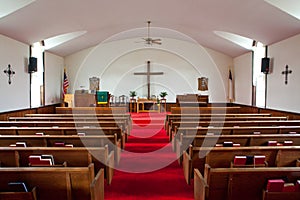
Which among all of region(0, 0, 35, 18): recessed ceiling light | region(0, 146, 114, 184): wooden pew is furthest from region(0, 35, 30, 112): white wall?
region(0, 146, 114, 184): wooden pew

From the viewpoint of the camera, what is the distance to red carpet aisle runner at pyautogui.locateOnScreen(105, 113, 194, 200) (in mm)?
3266

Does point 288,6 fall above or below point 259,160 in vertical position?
above

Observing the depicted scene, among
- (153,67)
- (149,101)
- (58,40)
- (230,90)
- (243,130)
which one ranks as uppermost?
(58,40)

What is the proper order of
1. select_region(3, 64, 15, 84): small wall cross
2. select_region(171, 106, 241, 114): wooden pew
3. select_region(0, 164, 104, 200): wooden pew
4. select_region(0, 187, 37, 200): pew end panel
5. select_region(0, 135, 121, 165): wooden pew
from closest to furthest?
select_region(0, 187, 37, 200): pew end panel
select_region(0, 164, 104, 200): wooden pew
select_region(0, 135, 121, 165): wooden pew
select_region(3, 64, 15, 84): small wall cross
select_region(171, 106, 241, 114): wooden pew

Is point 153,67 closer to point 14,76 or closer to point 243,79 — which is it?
point 243,79

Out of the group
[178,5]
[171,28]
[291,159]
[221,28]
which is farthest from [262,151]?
[171,28]

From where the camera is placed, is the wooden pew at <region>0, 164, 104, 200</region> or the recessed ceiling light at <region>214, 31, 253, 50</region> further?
the recessed ceiling light at <region>214, 31, 253, 50</region>

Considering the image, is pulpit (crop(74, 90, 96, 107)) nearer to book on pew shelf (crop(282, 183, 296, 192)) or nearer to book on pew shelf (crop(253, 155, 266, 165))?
book on pew shelf (crop(253, 155, 266, 165))

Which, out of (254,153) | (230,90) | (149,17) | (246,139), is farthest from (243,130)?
(230,90)

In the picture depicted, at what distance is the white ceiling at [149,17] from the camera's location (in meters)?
6.16

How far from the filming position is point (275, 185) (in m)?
2.14

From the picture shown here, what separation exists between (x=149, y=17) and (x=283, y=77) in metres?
4.43

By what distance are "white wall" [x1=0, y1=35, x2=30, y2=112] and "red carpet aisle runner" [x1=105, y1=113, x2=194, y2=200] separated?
348 cm

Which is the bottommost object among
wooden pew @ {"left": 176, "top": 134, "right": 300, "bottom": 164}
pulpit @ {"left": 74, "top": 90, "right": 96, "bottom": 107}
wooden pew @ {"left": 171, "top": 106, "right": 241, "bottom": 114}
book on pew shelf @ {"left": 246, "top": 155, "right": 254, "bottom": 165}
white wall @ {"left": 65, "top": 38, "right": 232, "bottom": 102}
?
book on pew shelf @ {"left": 246, "top": 155, "right": 254, "bottom": 165}
